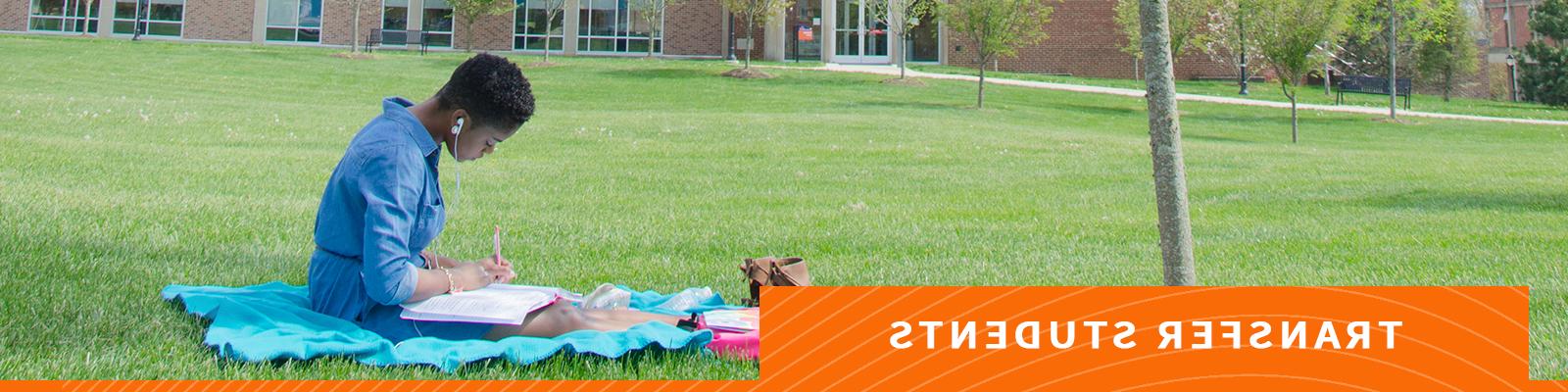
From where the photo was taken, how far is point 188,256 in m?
6.15

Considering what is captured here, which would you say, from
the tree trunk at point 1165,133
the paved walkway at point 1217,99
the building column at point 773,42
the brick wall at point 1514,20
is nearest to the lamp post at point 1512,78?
the brick wall at point 1514,20

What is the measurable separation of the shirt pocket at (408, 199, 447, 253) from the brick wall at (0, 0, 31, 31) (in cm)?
4698

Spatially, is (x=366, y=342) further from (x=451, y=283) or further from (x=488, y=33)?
(x=488, y=33)

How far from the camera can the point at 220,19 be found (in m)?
43.6

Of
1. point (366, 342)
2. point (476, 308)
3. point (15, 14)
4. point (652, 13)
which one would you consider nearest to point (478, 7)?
point (652, 13)

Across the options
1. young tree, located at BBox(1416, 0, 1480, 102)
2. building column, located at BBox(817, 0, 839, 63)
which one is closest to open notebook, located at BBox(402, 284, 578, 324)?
building column, located at BBox(817, 0, 839, 63)

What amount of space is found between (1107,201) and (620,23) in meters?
36.2

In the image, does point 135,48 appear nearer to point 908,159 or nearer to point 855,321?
point 908,159

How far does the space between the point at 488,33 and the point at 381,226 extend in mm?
42021

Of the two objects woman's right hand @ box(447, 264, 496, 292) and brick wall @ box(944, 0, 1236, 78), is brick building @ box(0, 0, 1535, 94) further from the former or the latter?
woman's right hand @ box(447, 264, 496, 292)

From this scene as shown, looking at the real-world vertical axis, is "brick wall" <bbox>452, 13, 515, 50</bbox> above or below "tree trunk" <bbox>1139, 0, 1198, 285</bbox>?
below

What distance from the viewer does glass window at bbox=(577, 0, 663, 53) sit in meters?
45.0

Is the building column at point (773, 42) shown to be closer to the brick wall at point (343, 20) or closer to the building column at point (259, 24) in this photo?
the brick wall at point (343, 20)

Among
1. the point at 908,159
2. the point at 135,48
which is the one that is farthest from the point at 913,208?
the point at 135,48
